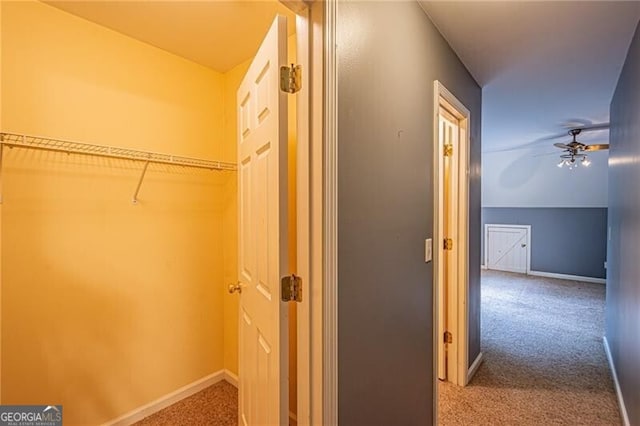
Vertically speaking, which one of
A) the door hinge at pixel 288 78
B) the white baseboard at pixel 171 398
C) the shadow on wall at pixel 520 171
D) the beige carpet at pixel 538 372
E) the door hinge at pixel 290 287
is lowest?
the beige carpet at pixel 538 372

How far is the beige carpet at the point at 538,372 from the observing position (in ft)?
6.65

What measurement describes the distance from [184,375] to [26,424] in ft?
2.78

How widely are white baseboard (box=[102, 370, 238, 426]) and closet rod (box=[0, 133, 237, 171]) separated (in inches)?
61.4

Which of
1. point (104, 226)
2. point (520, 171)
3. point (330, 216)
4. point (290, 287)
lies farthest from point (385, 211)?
point (520, 171)

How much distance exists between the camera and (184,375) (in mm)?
2148

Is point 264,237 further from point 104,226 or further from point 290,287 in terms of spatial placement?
point 104,226

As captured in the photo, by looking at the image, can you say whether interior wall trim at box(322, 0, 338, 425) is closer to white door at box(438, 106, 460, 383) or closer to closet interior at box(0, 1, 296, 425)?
closet interior at box(0, 1, 296, 425)

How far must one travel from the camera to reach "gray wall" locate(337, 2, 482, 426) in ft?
3.58

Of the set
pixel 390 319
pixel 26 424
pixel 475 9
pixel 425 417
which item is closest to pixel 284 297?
pixel 390 319

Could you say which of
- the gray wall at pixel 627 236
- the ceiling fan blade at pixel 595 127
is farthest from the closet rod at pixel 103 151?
the ceiling fan blade at pixel 595 127

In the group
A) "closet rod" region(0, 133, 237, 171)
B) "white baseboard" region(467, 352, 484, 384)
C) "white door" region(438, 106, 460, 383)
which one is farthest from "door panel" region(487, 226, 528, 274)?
"closet rod" region(0, 133, 237, 171)

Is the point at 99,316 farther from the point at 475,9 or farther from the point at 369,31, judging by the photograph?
the point at 475,9

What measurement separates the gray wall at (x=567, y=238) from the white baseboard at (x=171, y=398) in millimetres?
6437

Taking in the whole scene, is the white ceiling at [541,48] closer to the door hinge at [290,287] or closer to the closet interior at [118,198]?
the closet interior at [118,198]
